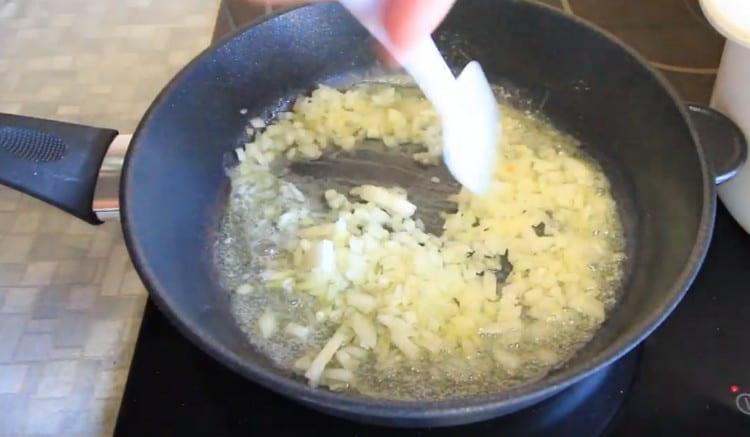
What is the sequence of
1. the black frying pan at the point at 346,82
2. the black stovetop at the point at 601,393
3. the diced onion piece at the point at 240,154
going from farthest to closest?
the diced onion piece at the point at 240,154
the black stovetop at the point at 601,393
the black frying pan at the point at 346,82

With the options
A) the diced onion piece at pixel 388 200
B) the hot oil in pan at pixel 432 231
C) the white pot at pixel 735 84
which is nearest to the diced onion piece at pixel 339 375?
the hot oil in pan at pixel 432 231

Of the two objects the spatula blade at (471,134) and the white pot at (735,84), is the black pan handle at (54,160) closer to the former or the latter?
the spatula blade at (471,134)

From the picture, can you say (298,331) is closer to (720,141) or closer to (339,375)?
(339,375)

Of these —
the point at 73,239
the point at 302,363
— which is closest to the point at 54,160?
the point at 73,239

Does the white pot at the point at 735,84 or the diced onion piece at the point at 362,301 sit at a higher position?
the white pot at the point at 735,84

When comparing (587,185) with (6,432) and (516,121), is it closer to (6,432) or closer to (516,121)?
(516,121)

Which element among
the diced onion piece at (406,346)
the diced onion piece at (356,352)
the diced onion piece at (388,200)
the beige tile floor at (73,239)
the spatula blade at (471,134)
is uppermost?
the spatula blade at (471,134)
